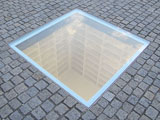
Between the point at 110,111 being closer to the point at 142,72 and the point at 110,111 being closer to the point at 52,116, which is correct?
the point at 52,116

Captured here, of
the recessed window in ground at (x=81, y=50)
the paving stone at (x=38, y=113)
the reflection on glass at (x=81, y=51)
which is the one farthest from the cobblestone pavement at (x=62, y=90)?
the reflection on glass at (x=81, y=51)

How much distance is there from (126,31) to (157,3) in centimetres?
247

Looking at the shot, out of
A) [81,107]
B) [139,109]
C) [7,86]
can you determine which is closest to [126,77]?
[139,109]

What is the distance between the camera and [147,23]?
19.6 ft

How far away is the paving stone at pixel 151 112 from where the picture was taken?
3.62 m

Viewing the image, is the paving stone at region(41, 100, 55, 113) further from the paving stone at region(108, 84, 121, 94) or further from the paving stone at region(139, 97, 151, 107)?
the paving stone at region(139, 97, 151, 107)

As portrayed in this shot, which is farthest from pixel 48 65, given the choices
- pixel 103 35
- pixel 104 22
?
pixel 104 22

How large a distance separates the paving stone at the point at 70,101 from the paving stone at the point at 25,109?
732mm

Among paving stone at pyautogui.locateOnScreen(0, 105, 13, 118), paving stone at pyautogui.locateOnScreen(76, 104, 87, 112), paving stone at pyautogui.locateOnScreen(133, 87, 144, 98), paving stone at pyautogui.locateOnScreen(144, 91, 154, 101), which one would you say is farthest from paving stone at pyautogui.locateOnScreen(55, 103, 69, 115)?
paving stone at pyautogui.locateOnScreen(144, 91, 154, 101)

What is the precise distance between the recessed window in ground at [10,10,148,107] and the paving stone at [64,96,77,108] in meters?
0.51

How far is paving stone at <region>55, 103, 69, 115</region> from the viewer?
11.8 ft

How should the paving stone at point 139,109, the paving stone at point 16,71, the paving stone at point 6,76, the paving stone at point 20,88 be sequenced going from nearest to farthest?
the paving stone at point 139,109 → the paving stone at point 20,88 → the paving stone at point 6,76 → the paving stone at point 16,71

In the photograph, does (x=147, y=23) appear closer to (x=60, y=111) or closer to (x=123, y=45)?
(x=123, y=45)

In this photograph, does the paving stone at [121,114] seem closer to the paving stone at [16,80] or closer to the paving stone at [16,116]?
the paving stone at [16,116]
